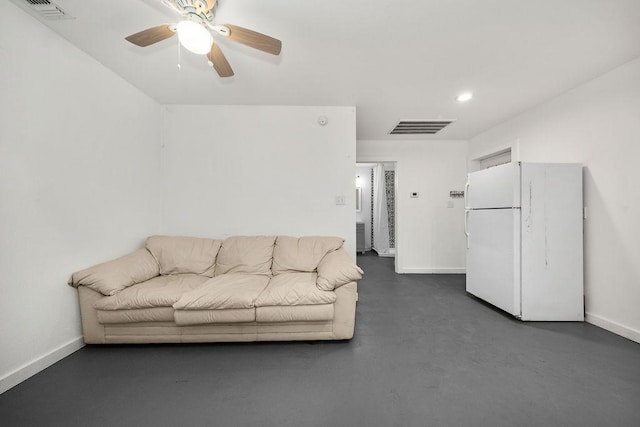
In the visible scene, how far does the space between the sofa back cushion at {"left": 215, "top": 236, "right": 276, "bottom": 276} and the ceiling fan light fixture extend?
1.84 meters

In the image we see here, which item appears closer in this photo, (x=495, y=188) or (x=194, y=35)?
(x=194, y=35)

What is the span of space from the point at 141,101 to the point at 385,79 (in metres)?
2.67

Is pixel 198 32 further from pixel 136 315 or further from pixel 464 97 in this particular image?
pixel 464 97

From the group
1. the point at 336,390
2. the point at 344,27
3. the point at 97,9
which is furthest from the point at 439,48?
the point at 336,390

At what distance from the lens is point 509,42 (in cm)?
181

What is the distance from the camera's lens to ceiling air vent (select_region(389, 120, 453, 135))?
346 centimetres

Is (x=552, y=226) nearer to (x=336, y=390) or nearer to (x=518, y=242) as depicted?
(x=518, y=242)

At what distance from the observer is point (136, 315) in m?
1.87

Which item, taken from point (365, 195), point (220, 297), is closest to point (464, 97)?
point (220, 297)

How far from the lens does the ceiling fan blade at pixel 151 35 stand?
147 cm

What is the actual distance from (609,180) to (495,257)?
3.90ft

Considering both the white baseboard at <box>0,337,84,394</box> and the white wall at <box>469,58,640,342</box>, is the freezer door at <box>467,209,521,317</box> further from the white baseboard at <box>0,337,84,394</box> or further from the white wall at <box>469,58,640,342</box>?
the white baseboard at <box>0,337,84,394</box>

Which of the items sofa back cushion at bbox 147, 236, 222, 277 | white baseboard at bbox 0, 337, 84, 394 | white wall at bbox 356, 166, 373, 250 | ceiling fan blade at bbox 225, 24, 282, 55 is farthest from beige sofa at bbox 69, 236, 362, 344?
Answer: white wall at bbox 356, 166, 373, 250

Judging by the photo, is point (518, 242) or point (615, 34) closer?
point (615, 34)
